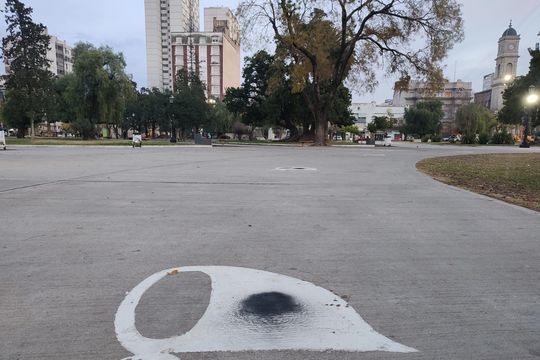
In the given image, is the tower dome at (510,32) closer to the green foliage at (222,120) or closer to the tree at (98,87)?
the green foliage at (222,120)

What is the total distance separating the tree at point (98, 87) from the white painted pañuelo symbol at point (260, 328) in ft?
156

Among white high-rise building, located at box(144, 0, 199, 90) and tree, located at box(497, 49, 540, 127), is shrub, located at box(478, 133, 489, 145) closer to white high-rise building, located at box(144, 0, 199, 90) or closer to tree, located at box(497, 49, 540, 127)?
tree, located at box(497, 49, 540, 127)

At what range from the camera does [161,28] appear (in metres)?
172

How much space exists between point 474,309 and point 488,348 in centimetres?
60

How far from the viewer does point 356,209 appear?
719cm

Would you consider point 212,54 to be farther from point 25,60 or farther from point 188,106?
point 25,60

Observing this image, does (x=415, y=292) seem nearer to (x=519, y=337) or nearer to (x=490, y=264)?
(x=519, y=337)

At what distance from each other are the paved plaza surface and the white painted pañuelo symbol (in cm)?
6

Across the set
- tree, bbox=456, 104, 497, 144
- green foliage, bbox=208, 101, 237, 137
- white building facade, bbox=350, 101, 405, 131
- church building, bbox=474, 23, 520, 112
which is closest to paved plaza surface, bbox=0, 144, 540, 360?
tree, bbox=456, 104, 497, 144

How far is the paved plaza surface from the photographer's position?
2932mm

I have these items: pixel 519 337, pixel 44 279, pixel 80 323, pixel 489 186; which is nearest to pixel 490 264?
pixel 519 337

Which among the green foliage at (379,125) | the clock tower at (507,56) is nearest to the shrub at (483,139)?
the green foliage at (379,125)

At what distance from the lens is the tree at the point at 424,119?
10400cm

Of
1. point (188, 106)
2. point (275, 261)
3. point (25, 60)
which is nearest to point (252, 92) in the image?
point (188, 106)
